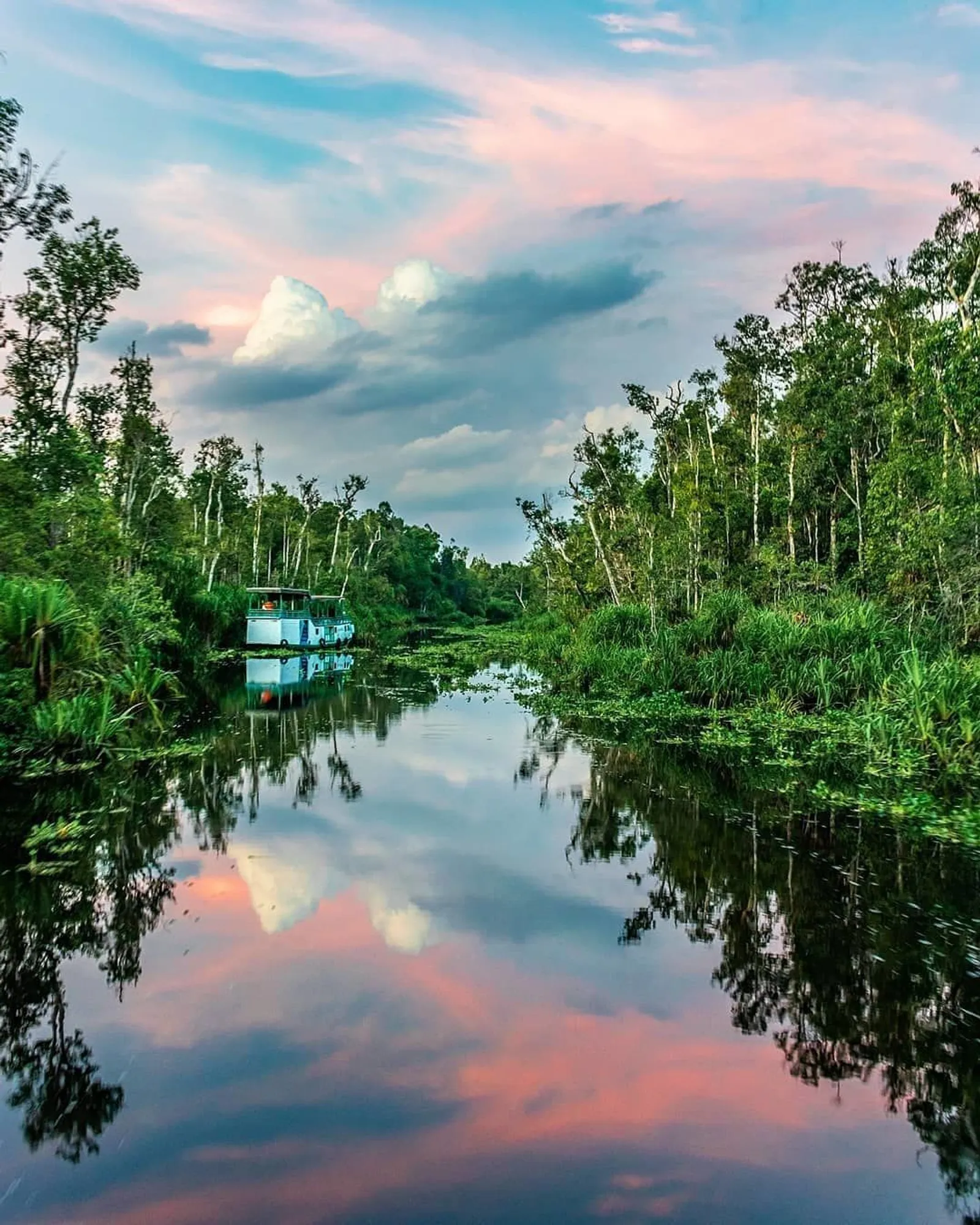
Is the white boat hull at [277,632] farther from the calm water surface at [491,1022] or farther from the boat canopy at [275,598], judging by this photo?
the calm water surface at [491,1022]

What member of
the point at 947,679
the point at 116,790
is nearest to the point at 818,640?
the point at 947,679

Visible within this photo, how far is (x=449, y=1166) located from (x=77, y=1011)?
3.13 m

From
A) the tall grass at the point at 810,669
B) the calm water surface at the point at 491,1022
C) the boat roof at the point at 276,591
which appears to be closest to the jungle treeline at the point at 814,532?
the tall grass at the point at 810,669

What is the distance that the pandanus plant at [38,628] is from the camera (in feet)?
40.1

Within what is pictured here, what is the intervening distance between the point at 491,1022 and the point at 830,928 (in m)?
3.26

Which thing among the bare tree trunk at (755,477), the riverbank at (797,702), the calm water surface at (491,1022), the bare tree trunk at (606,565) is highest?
the bare tree trunk at (755,477)

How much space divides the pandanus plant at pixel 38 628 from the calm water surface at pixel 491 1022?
7.74 ft

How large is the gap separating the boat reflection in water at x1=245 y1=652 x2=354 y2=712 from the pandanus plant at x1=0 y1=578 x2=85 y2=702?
9837 millimetres

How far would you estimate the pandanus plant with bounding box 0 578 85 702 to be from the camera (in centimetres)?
1222

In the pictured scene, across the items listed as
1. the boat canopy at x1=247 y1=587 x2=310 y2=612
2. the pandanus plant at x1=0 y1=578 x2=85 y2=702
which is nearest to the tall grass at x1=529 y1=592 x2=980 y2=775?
the pandanus plant at x1=0 y1=578 x2=85 y2=702

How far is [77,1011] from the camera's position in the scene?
239 inches

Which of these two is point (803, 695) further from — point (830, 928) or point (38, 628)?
point (38, 628)

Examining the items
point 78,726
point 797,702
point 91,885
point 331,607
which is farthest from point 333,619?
point 91,885

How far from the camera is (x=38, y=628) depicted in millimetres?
12336
